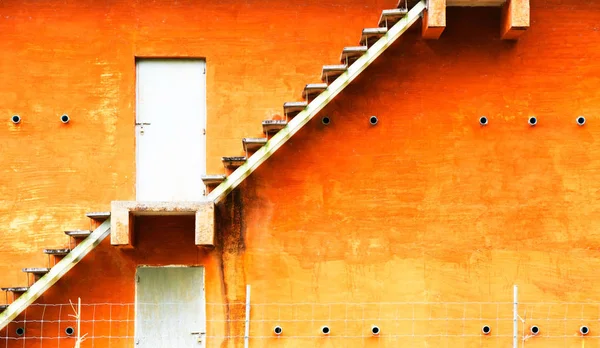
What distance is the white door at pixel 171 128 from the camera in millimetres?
16609

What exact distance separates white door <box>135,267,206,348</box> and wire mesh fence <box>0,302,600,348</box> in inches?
0.6

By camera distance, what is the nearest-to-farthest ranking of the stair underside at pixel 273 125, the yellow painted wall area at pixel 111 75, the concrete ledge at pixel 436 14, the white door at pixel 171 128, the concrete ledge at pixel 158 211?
the concrete ledge at pixel 158 211, the stair underside at pixel 273 125, the concrete ledge at pixel 436 14, the yellow painted wall area at pixel 111 75, the white door at pixel 171 128


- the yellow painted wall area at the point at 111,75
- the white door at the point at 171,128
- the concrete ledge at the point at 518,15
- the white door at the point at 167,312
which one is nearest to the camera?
the concrete ledge at the point at 518,15

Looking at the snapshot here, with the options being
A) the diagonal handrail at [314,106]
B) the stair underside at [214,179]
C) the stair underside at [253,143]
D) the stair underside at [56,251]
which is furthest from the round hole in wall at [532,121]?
the stair underside at [56,251]

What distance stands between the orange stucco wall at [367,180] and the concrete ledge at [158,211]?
815mm

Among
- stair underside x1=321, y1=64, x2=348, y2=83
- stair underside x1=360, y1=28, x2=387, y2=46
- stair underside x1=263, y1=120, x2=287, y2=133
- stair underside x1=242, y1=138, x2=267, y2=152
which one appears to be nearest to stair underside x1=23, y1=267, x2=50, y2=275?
stair underside x1=242, y1=138, x2=267, y2=152

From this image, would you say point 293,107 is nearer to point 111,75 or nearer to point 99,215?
point 111,75

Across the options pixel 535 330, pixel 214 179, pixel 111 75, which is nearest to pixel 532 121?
pixel 535 330

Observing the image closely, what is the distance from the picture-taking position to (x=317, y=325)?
16.2 metres

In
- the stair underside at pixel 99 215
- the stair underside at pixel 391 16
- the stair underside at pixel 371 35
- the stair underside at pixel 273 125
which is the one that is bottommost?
the stair underside at pixel 99 215

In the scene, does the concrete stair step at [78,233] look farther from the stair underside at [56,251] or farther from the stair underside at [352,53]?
the stair underside at [352,53]

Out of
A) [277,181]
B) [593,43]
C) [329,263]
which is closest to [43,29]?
[277,181]

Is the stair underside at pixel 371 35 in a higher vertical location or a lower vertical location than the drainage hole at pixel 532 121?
higher

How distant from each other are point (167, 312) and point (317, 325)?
2357 millimetres
